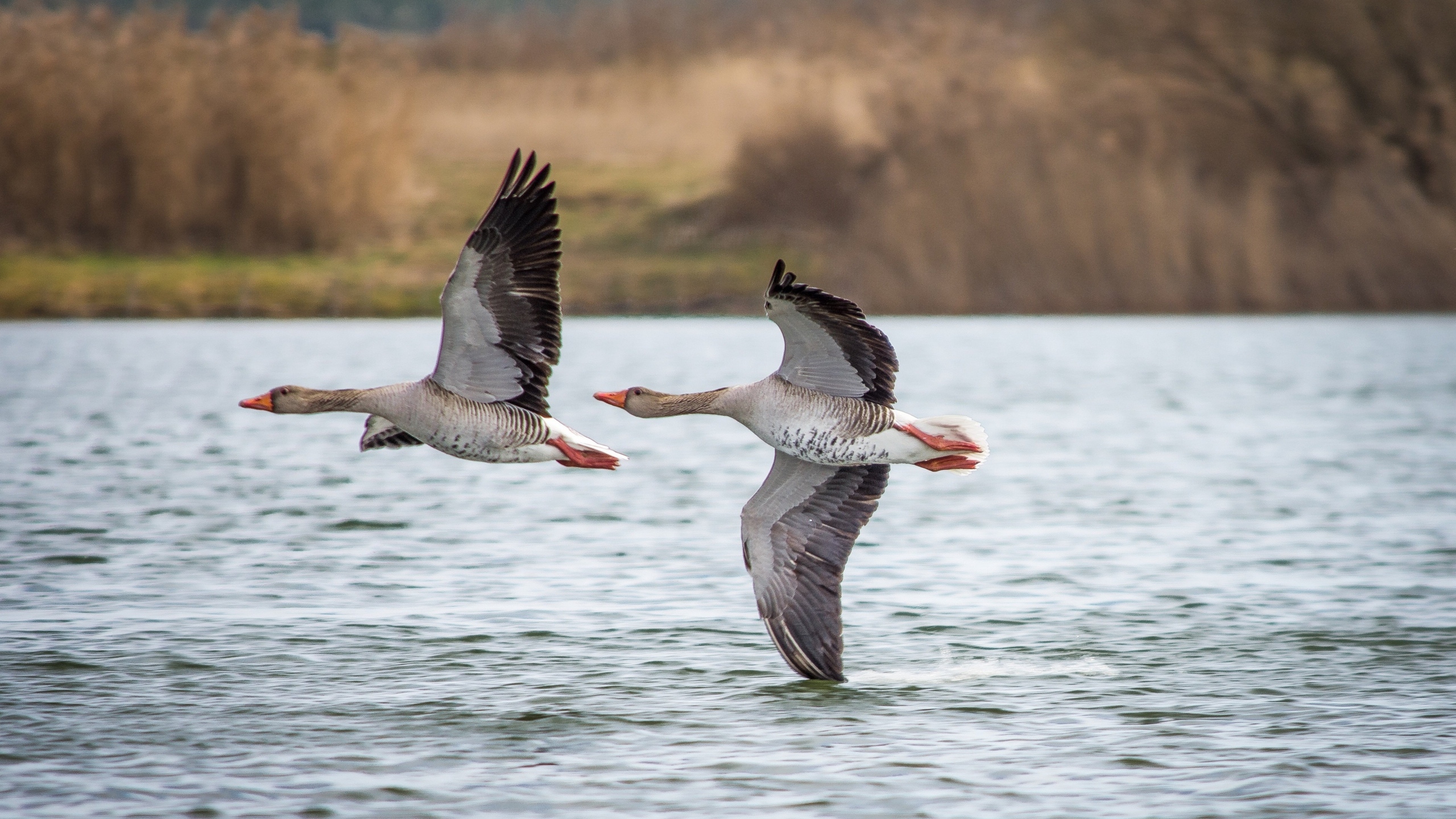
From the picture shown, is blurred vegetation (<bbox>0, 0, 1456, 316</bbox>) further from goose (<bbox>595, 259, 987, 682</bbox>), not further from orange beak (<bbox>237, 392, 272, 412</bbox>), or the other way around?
Answer: orange beak (<bbox>237, 392, 272, 412</bbox>)

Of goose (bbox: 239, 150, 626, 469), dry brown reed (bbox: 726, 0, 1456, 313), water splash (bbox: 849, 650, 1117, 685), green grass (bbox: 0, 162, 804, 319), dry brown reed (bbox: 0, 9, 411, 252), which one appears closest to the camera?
goose (bbox: 239, 150, 626, 469)

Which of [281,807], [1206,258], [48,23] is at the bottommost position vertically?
[281,807]

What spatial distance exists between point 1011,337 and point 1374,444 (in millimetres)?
29906

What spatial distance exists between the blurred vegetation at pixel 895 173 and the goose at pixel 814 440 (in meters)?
35.6

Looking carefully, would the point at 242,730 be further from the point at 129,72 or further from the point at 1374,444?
the point at 129,72

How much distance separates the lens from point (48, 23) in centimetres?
5153

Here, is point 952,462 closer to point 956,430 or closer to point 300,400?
point 956,430

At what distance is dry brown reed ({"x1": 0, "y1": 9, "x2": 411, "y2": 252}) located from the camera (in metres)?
50.6

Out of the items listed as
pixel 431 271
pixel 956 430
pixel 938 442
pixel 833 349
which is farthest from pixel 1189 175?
pixel 833 349

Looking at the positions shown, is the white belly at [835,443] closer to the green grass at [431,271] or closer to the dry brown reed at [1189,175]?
the dry brown reed at [1189,175]

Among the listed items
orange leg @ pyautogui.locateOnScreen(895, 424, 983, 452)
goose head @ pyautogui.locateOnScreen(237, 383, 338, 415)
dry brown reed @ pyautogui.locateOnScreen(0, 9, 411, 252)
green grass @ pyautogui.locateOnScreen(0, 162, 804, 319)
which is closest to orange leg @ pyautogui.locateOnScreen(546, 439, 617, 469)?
goose head @ pyautogui.locateOnScreen(237, 383, 338, 415)

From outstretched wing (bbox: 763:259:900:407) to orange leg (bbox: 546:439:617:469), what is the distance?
3.93ft

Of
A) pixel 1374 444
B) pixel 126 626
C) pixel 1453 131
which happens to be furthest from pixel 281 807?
pixel 1453 131

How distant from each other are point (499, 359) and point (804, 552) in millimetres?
2476
